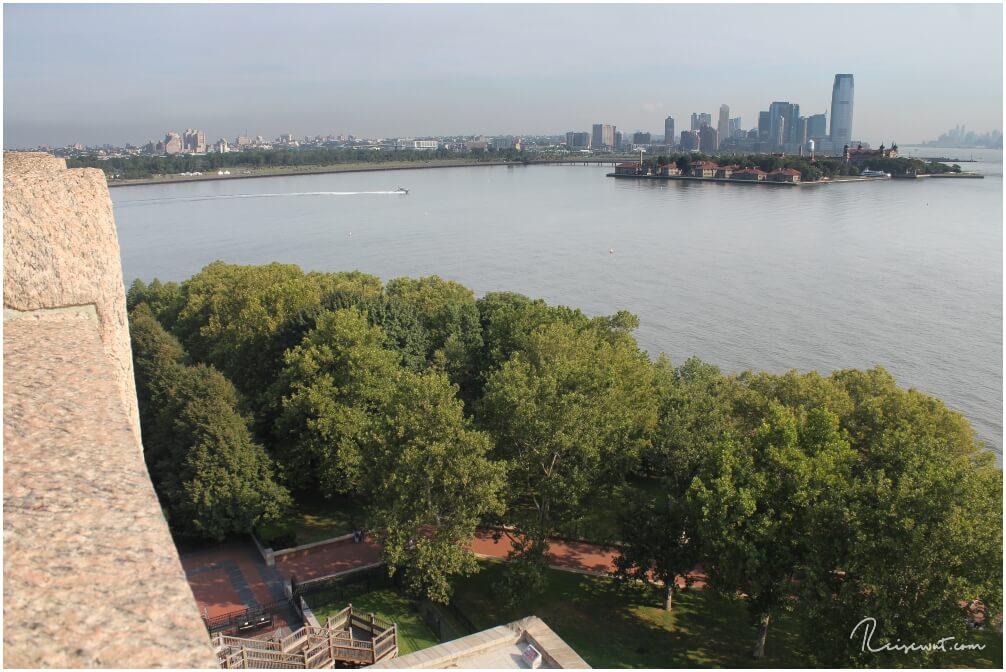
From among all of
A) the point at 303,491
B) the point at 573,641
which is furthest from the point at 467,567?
the point at 303,491

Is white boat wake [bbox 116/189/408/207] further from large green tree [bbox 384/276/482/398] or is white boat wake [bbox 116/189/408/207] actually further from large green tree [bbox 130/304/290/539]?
large green tree [bbox 130/304/290/539]

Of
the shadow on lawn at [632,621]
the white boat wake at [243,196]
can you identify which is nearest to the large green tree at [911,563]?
the shadow on lawn at [632,621]

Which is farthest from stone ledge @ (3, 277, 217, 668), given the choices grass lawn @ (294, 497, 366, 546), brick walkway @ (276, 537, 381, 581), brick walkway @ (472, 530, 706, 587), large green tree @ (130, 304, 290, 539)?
grass lawn @ (294, 497, 366, 546)

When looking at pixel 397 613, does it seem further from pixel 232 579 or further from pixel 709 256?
pixel 709 256

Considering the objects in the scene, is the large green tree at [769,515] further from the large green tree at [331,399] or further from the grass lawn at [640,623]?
the large green tree at [331,399]

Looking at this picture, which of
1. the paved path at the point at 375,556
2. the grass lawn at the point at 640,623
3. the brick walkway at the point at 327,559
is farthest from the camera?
the paved path at the point at 375,556
